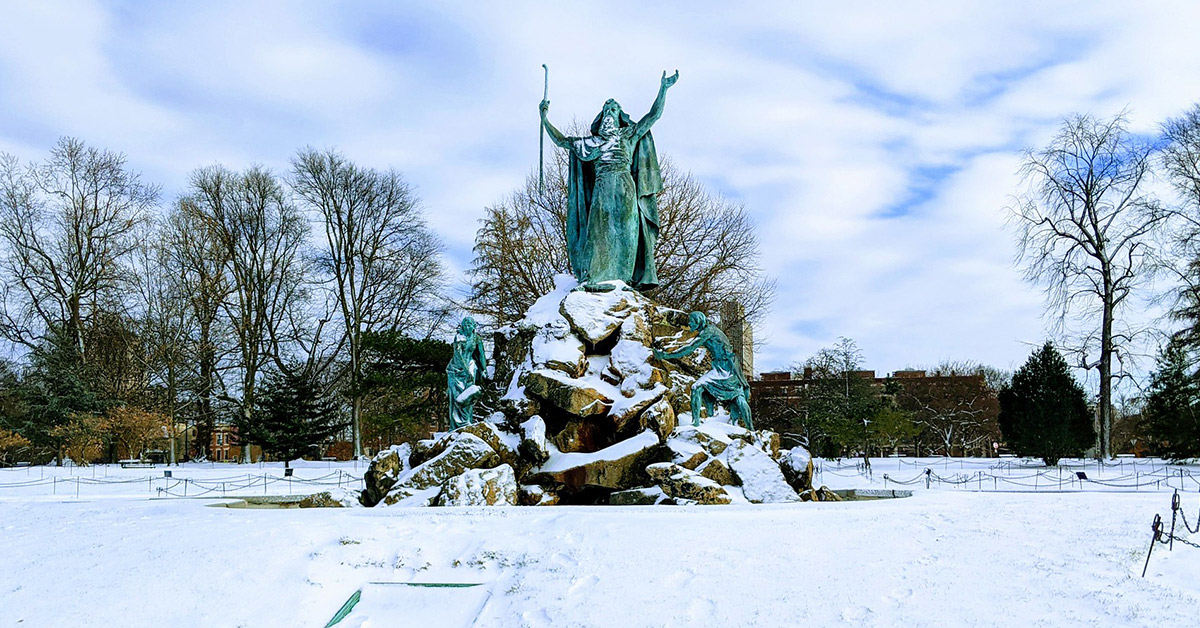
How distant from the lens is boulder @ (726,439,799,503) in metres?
11.8

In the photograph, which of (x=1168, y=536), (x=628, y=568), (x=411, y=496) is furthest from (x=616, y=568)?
(x=1168, y=536)

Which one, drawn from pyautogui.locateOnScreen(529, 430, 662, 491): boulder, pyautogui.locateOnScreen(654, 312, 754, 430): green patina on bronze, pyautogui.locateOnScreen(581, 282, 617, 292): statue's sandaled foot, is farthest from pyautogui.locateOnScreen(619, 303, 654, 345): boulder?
pyautogui.locateOnScreen(529, 430, 662, 491): boulder

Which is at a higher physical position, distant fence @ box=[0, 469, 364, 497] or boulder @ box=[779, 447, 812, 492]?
boulder @ box=[779, 447, 812, 492]

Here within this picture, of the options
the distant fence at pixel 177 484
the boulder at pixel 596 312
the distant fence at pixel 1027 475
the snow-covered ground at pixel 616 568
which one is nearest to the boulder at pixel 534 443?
the boulder at pixel 596 312

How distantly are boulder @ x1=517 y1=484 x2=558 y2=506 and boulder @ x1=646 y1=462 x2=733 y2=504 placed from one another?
1386mm

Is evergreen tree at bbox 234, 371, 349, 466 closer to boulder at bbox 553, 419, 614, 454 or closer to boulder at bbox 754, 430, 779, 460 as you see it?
boulder at bbox 553, 419, 614, 454

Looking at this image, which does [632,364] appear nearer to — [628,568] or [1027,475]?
[628,568]

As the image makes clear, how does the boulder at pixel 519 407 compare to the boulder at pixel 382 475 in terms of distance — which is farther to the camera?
the boulder at pixel 519 407

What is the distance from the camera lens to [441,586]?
7.42 meters

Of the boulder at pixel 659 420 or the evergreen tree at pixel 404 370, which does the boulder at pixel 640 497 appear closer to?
the boulder at pixel 659 420

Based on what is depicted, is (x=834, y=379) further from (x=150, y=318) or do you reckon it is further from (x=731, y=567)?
(x=731, y=567)

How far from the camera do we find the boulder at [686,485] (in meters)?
11.4

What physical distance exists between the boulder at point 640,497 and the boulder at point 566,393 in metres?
1.48

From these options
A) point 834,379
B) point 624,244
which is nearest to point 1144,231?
point 834,379
